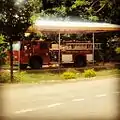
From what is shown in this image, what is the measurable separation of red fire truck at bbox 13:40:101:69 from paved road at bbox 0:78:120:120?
28cm

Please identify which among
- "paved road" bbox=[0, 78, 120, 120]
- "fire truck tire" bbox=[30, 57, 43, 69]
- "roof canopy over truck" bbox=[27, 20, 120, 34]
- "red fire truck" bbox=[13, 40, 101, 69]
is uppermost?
"roof canopy over truck" bbox=[27, 20, 120, 34]

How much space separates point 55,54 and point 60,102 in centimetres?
139

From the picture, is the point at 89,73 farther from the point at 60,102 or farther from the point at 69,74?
the point at 60,102

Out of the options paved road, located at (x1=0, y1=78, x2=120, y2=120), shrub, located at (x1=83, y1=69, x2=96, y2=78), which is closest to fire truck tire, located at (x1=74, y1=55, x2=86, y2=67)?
shrub, located at (x1=83, y1=69, x2=96, y2=78)

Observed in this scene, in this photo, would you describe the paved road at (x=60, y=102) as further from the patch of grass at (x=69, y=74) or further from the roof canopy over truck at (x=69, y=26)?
the roof canopy over truck at (x=69, y=26)

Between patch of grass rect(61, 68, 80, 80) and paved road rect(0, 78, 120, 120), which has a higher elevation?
patch of grass rect(61, 68, 80, 80)

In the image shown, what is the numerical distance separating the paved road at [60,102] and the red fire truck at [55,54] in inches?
11.0

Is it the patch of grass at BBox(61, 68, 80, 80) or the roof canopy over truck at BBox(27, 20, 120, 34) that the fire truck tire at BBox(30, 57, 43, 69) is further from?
the roof canopy over truck at BBox(27, 20, 120, 34)

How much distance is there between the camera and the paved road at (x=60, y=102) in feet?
7.70

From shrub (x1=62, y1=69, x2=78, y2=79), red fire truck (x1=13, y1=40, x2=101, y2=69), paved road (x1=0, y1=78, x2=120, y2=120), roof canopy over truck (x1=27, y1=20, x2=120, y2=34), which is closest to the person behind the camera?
paved road (x1=0, y1=78, x2=120, y2=120)

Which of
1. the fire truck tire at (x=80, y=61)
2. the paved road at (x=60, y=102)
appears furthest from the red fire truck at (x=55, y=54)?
the paved road at (x=60, y=102)

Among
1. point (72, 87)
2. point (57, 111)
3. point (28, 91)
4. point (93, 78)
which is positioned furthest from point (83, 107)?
point (93, 78)

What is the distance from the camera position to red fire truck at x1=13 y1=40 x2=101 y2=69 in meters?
4.25

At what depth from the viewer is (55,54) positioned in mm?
4473
